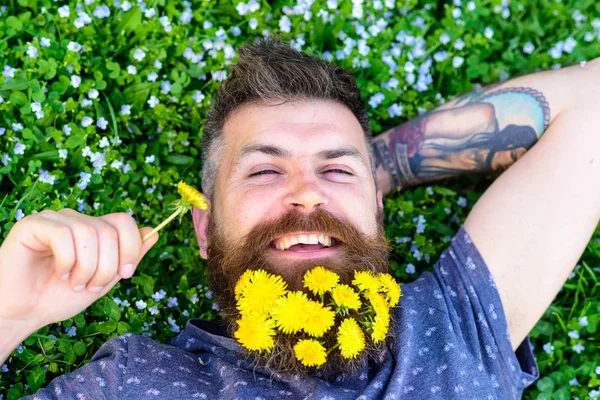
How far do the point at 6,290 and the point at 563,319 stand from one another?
2.92m

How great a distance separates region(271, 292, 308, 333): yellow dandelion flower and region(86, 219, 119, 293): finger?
0.58 m

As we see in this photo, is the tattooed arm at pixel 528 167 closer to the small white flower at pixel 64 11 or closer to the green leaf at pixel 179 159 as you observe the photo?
the green leaf at pixel 179 159

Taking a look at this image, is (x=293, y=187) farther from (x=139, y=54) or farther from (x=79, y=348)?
(x=139, y=54)

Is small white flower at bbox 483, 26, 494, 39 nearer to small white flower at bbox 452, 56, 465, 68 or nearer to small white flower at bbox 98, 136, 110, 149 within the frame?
small white flower at bbox 452, 56, 465, 68

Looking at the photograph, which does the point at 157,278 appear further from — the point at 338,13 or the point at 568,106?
the point at 568,106

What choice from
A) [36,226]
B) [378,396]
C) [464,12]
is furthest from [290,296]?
[464,12]

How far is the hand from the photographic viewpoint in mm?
1945

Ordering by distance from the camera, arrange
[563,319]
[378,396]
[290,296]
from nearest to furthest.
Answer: [290,296] < [378,396] < [563,319]

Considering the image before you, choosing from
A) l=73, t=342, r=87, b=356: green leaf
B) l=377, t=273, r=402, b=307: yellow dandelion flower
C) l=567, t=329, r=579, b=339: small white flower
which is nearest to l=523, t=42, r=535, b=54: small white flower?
l=567, t=329, r=579, b=339: small white flower

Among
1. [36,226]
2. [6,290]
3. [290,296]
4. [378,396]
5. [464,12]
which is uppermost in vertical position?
[464,12]

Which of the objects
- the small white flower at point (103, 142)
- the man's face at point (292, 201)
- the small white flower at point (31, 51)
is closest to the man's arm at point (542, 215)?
the man's face at point (292, 201)

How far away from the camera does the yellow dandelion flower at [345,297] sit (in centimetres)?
225

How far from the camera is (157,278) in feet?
11.1

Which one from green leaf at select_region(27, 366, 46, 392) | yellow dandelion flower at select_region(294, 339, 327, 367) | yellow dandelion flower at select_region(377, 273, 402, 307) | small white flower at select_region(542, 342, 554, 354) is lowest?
small white flower at select_region(542, 342, 554, 354)
